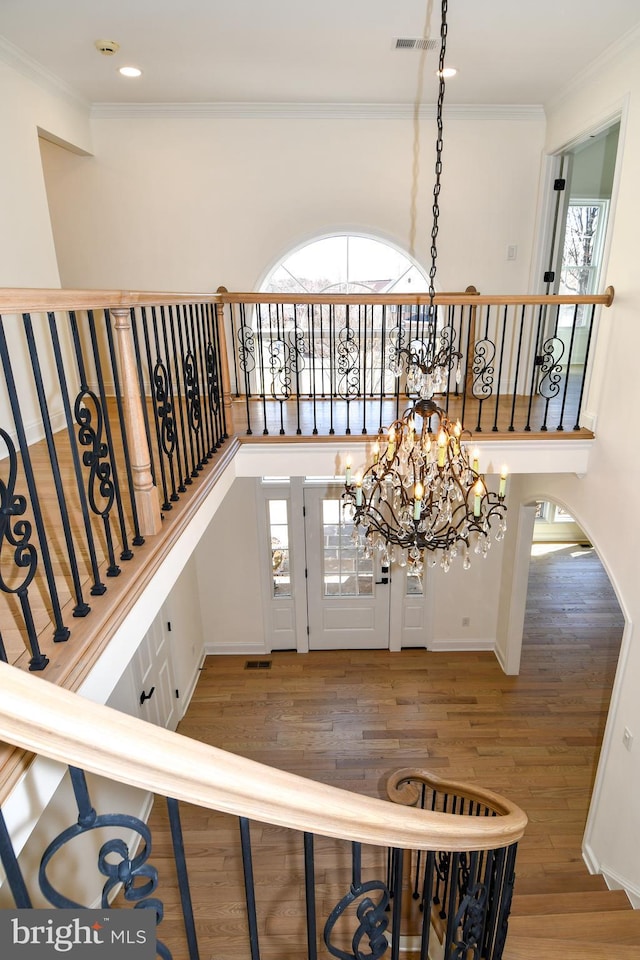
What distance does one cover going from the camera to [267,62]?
12.8 ft

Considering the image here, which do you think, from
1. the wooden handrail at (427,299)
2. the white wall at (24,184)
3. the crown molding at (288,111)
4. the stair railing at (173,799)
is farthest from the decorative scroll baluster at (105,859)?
the crown molding at (288,111)

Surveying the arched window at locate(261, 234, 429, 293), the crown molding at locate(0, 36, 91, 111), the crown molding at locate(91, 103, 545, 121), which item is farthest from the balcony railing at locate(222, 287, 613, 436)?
the crown molding at locate(0, 36, 91, 111)

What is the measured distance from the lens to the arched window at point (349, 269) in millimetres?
5328

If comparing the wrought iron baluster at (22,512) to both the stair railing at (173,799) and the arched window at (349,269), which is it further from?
the arched window at (349,269)

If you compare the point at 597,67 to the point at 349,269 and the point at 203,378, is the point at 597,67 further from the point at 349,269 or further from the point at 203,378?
the point at 203,378

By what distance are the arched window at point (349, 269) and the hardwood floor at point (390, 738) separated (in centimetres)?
426

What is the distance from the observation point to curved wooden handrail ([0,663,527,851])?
2.22 ft

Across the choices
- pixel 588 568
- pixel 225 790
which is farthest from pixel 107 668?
pixel 588 568

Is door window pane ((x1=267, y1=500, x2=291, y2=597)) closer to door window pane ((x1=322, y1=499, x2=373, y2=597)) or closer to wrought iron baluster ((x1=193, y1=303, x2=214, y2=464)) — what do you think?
door window pane ((x1=322, y1=499, x2=373, y2=597))

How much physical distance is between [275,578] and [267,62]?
4980 millimetres

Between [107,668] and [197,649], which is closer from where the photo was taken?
[107,668]

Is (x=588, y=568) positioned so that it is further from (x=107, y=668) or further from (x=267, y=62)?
(x=107, y=668)

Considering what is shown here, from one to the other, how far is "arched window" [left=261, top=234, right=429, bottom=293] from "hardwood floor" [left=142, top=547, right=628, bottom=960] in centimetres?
426

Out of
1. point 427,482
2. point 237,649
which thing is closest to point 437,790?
point 427,482
